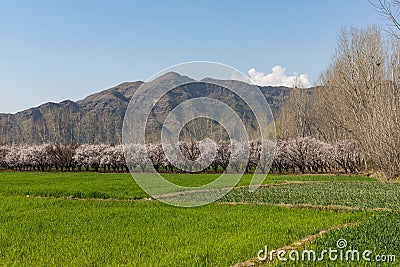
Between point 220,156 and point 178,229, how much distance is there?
39.5 m

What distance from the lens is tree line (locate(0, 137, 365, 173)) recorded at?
142 feet

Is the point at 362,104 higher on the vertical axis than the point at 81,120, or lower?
lower

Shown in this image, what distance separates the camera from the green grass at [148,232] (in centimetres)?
770

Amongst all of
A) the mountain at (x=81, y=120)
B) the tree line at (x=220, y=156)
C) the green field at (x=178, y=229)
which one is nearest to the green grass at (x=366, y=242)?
the green field at (x=178, y=229)

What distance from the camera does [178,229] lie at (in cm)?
1084

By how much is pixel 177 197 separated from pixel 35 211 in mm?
6760

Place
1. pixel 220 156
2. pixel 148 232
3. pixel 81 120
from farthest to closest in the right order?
1. pixel 81 120
2. pixel 220 156
3. pixel 148 232

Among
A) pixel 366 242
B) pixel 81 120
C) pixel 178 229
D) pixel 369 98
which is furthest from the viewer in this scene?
pixel 81 120

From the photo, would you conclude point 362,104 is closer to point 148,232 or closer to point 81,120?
point 148,232

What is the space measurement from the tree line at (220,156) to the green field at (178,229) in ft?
69.0

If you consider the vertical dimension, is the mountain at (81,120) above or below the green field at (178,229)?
above

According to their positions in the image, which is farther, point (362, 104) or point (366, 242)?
point (362, 104)

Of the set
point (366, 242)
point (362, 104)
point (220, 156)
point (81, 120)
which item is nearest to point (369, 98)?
point (362, 104)

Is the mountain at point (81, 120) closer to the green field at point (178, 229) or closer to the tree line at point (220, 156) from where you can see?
the green field at point (178, 229)
